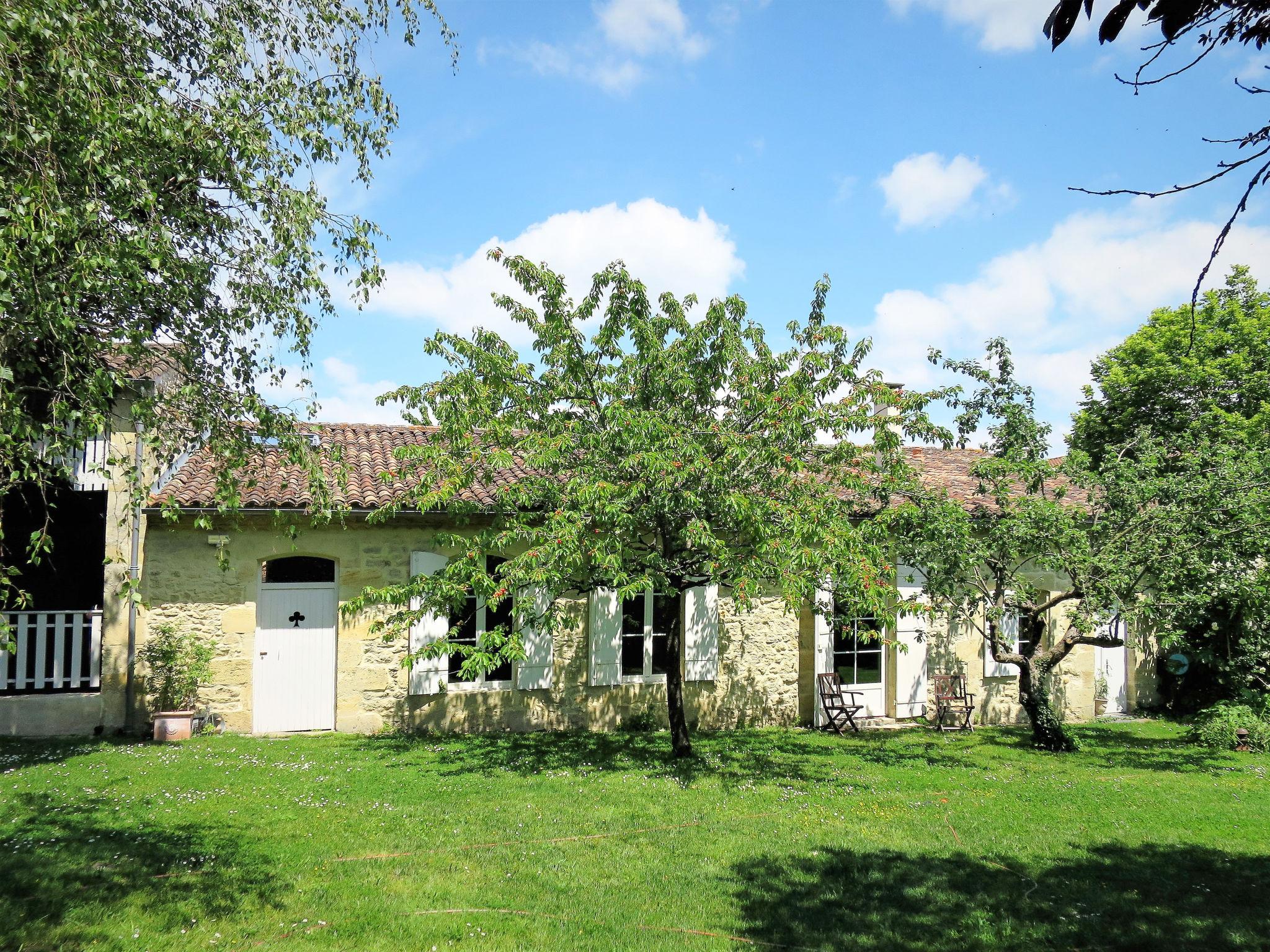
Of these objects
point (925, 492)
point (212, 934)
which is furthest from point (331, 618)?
point (925, 492)

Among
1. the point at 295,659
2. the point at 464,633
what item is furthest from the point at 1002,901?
the point at 295,659

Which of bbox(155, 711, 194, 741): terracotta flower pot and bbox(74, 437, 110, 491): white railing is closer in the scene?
bbox(155, 711, 194, 741): terracotta flower pot

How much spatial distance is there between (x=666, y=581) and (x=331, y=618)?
5048 mm

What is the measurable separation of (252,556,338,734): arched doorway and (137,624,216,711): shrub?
0.66 meters

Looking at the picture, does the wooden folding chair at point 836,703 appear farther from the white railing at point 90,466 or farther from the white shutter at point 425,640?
the white railing at point 90,466

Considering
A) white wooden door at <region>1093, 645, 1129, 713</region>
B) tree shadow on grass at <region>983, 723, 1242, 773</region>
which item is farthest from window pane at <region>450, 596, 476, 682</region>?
white wooden door at <region>1093, 645, 1129, 713</region>

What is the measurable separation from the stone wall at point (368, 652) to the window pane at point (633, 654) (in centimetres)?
25

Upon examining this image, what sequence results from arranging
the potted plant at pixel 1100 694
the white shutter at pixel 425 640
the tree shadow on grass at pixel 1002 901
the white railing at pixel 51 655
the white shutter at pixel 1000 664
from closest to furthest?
the tree shadow on grass at pixel 1002 901 < the white railing at pixel 51 655 < the white shutter at pixel 425 640 < the white shutter at pixel 1000 664 < the potted plant at pixel 1100 694

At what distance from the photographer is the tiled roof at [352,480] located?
10055mm

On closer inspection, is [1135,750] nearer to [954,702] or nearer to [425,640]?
[954,702]

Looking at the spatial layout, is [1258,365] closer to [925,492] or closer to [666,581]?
[925,492]

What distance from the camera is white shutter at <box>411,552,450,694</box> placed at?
10.9 meters

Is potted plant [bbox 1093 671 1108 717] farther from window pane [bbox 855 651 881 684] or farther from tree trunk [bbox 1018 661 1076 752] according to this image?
window pane [bbox 855 651 881 684]

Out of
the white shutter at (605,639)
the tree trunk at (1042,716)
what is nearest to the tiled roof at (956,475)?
the tree trunk at (1042,716)
